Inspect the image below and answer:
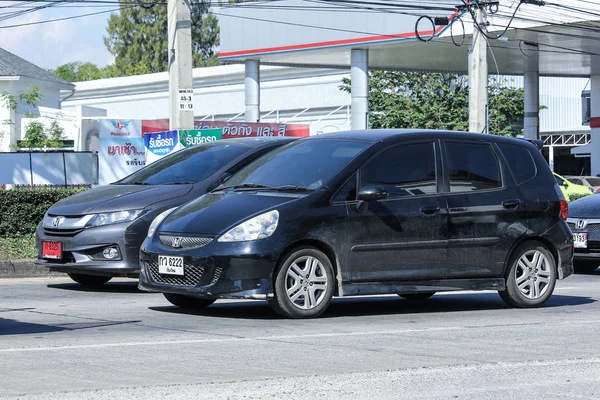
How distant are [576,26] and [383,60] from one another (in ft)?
30.9

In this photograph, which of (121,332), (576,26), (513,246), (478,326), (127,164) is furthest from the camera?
(576,26)

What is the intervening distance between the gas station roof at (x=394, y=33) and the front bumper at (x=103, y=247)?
21.7m

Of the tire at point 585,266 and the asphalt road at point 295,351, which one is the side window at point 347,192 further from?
the tire at point 585,266

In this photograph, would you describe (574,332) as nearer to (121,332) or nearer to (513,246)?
(513,246)

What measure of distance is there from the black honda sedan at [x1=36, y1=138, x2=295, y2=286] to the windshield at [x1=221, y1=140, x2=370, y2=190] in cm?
155

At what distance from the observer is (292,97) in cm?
6238

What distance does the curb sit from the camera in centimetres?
1413

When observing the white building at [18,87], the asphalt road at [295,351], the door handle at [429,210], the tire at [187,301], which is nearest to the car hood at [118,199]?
the asphalt road at [295,351]

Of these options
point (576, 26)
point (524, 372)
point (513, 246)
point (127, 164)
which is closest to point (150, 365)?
point (524, 372)

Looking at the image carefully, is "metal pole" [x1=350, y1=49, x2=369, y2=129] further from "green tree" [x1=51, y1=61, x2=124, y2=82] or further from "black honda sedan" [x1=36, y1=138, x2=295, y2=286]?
"green tree" [x1=51, y1=61, x2=124, y2=82]

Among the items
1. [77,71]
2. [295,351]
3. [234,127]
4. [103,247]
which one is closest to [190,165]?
[103,247]

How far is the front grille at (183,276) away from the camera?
9094 mm

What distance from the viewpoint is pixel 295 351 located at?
7.48 metres

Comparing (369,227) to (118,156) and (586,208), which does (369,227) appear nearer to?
(586,208)
